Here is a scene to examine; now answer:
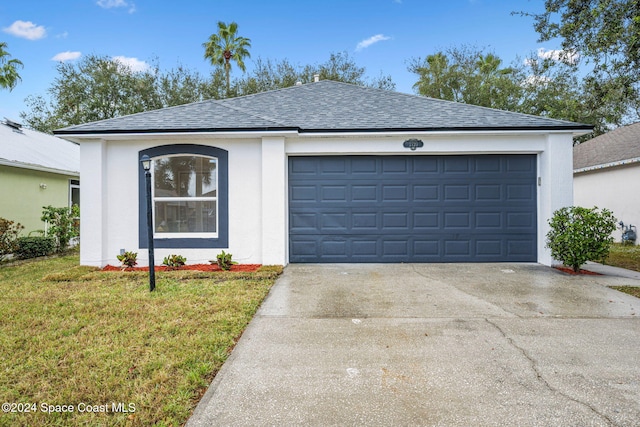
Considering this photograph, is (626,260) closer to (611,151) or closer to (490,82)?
(611,151)

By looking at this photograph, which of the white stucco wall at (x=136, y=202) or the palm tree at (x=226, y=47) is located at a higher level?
the palm tree at (x=226, y=47)

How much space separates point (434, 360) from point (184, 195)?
639 centimetres

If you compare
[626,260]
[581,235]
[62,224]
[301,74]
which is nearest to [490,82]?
[301,74]

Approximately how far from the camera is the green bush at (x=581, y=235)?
6.41 meters

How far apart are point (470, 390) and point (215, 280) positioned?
4.61 m

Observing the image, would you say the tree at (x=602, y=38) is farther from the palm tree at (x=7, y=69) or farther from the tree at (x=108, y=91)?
the palm tree at (x=7, y=69)

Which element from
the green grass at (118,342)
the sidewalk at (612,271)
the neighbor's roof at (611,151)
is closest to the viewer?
the green grass at (118,342)

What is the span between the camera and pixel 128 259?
7.22 meters

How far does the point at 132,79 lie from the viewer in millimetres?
21250

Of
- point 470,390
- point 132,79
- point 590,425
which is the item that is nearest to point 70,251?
point 470,390

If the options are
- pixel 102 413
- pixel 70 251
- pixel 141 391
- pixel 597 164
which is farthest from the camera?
pixel 597 164

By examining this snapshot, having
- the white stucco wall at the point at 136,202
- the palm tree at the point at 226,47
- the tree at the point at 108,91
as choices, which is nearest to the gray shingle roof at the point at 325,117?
the white stucco wall at the point at 136,202

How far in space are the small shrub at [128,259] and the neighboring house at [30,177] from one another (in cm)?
504

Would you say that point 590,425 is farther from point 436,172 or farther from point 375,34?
point 375,34
